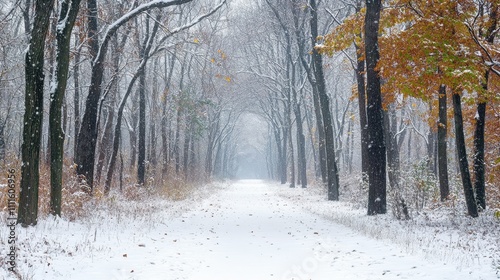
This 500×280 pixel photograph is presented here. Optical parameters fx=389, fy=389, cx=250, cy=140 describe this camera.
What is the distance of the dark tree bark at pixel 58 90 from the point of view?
859cm

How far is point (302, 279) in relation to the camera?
605 cm

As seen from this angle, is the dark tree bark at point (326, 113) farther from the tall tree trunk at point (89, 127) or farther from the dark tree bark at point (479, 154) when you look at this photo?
the tall tree trunk at point (89, 127)

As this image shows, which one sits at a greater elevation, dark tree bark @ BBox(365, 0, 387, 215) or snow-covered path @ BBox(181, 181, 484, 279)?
dark tree bark @ BBox(365, 0, 387, 215)

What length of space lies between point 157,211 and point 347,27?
9.01 metres

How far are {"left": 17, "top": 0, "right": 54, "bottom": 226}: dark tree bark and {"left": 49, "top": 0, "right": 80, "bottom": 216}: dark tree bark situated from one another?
1.05 metres

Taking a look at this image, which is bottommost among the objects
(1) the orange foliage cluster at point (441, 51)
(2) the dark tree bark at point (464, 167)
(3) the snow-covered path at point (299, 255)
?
(3) the snow-covered path at point (299, 255)

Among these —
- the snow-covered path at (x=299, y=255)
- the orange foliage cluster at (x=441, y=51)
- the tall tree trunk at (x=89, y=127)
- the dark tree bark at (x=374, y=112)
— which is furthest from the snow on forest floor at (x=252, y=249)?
the orange foliage cluster at (x=441, y=51)

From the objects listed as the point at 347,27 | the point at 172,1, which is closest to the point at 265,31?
the point at 347,27

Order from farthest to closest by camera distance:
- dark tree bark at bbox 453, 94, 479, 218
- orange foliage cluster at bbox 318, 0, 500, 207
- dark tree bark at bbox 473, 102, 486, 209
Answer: dark tree bark at bbox 473, 102, 486, 209
dark tree bark at bbox 453, 94, 479, 218
orange foliage cluster at bbox 318, 0, 500, 207

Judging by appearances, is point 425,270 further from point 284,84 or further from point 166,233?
point 284,84

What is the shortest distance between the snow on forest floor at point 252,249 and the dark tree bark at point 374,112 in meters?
1.08

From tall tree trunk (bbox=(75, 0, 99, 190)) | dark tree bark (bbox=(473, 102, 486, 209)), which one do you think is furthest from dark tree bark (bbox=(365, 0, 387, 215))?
tall tree trunk (bbox=(75, 0, 99, 190))

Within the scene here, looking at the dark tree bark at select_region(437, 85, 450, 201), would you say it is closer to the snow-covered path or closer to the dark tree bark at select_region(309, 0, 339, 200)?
the dark tree bark at select_region(309, 0, 339, 200)

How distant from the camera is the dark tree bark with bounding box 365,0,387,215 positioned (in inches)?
464
